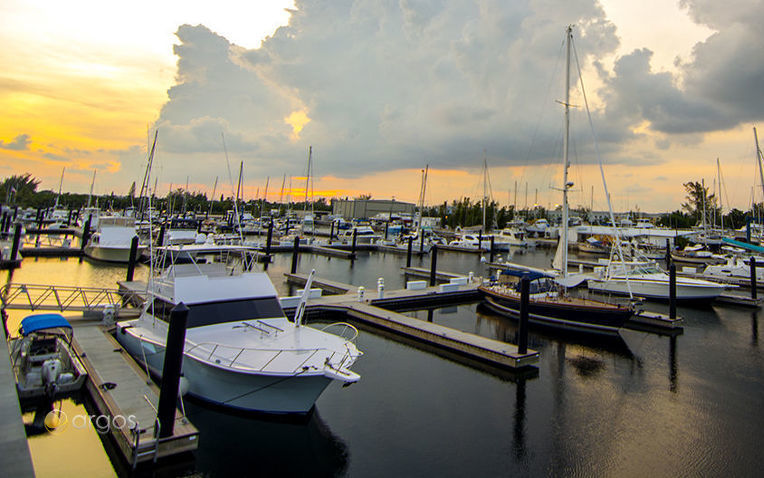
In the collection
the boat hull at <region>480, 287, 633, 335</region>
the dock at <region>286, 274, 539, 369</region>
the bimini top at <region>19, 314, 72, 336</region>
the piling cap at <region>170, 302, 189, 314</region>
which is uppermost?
the piling cap at <region>170, 302, 189, 314</region>

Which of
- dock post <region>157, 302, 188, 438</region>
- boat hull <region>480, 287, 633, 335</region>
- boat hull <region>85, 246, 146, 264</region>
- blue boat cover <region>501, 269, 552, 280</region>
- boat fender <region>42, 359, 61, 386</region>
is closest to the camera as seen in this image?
dock post <region>157, 302, 188, 438</region>

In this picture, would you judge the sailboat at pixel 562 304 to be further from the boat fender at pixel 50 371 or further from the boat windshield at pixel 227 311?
the boat fender at pixel 50 371

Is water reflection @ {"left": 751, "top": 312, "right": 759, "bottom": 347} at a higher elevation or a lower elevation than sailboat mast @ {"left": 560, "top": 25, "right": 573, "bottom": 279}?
lower

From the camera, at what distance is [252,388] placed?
1198cm

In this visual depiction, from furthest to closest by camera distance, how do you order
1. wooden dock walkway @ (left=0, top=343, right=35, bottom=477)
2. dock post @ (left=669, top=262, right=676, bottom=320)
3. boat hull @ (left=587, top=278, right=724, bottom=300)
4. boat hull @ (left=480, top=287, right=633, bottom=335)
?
boat hull @ (left=587, top=278, right=724, bottom=300) → dock post @ (left=669, top=262, right=676, bottom=320) → boat hull @ (left=480, top=287, right=633, bottom=335) → wooden dock walkway @ (left=0, top=343, right=35, bottom=477)

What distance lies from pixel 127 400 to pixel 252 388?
3.20 m

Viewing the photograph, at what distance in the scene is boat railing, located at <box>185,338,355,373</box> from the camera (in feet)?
38.4

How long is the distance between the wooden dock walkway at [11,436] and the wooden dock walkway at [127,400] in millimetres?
1813

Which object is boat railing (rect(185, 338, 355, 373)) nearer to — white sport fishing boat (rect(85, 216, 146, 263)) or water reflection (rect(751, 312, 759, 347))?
water reflection (rect(751, 312, 759, 347))

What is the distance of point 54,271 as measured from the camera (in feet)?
125

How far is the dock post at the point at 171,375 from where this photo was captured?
992 centimetres

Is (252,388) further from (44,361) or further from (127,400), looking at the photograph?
(44,361)

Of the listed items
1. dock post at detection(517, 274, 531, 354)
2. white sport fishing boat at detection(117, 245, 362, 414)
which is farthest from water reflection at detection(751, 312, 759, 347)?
white sport fishing boat at detection(117, 245, 362, 414)

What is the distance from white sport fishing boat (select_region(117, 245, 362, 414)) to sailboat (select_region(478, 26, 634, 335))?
1466 cm
